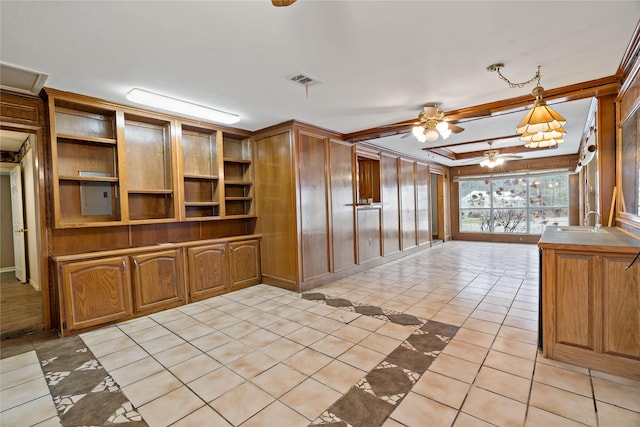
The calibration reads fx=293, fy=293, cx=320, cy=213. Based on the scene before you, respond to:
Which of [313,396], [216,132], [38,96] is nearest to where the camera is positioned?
[313,396]

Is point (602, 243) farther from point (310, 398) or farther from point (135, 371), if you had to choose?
point (135, 371)

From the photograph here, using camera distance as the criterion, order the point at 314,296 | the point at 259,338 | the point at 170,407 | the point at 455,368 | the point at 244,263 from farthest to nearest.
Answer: the point at 244,263 < the point at 314,296 < the point at 259,338 < the point at 455,368 < the point at 170,407

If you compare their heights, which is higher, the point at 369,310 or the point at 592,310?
the point at 592,310

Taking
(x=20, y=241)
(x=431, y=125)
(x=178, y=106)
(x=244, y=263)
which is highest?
(x=178, y=106)

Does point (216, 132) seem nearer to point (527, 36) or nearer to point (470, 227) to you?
point (527, 36)

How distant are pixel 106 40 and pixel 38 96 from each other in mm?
1741

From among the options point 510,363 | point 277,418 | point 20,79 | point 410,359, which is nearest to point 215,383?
point 277,418

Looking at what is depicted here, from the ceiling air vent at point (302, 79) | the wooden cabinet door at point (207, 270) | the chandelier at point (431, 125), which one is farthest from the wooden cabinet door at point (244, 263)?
the chandelier at point (431, 125)

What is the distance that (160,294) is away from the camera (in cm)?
371

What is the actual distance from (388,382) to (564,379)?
1.24 meters

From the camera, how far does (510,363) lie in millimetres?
2303

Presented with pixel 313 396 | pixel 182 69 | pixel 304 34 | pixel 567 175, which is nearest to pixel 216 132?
pixel 182 69

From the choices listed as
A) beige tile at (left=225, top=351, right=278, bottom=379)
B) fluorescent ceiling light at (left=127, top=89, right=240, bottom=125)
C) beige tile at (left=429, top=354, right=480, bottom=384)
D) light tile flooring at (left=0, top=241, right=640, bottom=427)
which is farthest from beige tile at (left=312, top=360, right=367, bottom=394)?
fluorescent ceiling light at (left=127, top=89, right=240, bottom=125)

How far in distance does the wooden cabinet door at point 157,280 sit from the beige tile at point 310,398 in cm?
246
